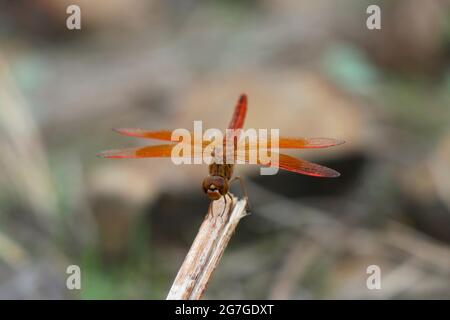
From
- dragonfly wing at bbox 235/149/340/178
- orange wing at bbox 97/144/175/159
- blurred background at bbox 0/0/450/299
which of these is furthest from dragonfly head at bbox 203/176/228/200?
blurred background at bbox 0/0/450/299

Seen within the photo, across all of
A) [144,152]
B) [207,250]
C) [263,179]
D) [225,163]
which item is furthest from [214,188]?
[263,179]

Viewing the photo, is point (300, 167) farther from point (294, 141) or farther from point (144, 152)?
point (144, 152)

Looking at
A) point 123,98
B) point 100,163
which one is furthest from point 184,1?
point 100,163

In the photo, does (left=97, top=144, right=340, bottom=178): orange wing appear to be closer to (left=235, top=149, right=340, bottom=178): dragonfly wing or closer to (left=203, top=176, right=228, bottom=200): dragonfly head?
(left=235, top=149, right=340, bottom=178): dragonfly wing

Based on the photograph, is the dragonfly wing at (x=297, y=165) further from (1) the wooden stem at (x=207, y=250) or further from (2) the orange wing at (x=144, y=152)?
(2) the orange wing at (x=144, y=152)

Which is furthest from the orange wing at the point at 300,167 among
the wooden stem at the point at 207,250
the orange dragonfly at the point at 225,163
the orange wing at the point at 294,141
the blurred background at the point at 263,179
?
the blurred background at the point at 263,179

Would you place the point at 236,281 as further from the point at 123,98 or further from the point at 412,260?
the point at 123,98
